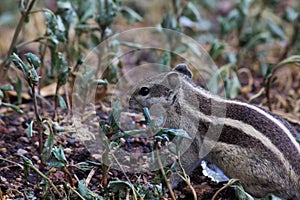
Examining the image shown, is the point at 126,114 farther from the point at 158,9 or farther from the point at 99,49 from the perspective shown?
the point at 158,9

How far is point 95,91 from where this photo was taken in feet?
15.4

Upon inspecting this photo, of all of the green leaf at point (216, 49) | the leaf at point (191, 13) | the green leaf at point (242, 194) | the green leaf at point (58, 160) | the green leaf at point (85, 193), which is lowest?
the green leaf at point (242, 194)

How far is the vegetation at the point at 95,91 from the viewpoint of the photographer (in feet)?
11.4

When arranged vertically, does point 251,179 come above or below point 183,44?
below

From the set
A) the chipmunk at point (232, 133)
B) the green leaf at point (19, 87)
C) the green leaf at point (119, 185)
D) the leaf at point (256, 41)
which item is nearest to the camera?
the green leaf at point (119, 185)

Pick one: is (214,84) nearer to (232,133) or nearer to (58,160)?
(232,133)

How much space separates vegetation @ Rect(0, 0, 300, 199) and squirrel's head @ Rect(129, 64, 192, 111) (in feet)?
0.51

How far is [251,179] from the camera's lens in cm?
361

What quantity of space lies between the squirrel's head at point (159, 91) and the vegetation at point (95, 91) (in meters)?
0.15

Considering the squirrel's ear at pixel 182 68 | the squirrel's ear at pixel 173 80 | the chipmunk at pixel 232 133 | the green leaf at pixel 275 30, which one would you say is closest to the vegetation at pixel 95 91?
the green leaf at pixel 275 30

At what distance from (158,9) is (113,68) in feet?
10.6

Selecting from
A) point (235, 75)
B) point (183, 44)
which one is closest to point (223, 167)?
point (235, 75)

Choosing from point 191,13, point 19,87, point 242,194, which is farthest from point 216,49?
point 242,194

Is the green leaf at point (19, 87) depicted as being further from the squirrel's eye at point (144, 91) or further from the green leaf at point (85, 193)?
the green leaf at point (85, 193)
